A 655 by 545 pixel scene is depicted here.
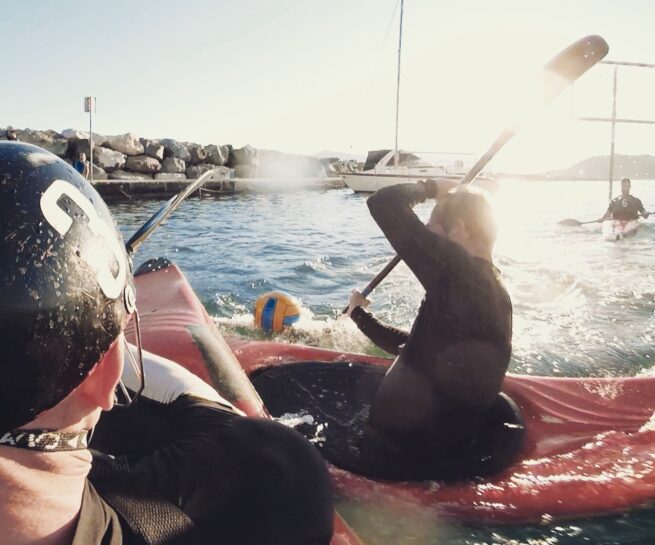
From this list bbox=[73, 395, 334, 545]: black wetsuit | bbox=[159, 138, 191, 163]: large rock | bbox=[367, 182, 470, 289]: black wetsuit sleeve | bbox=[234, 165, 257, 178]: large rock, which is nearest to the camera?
→ bbox=[73, 395, 334, 545]: black wetsuit

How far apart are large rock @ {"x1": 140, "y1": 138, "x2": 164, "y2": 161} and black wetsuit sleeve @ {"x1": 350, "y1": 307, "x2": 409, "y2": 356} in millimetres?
33628

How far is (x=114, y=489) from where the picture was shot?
4.02 feet

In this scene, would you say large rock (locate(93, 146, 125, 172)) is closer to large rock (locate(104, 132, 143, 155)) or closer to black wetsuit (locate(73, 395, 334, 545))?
large rock (locate(104, 132, 143, 155))

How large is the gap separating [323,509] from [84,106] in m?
23.1

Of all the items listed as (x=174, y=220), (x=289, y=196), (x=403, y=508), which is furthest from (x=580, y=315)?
(x=289, y=196)

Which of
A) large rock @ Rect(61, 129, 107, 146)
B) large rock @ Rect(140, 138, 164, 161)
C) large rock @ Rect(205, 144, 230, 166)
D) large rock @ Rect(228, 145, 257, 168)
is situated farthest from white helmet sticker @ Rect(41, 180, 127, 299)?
large rock @ Rect(228, 145, 257, 168)

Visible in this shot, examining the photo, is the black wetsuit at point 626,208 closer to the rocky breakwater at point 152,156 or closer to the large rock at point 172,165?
the rocky breakwater at point 152,156

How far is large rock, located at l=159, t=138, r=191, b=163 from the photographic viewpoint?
36.9 m

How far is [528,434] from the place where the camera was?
339cm

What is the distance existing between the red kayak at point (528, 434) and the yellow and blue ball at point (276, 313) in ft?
5.58

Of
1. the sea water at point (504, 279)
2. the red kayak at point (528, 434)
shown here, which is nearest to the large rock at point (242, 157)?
the sea water at point (504, 279)

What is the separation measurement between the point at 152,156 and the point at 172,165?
130 centimetres

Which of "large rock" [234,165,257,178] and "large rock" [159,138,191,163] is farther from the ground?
"large rock" [159,138,191,163]

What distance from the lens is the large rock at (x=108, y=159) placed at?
29883 mm
